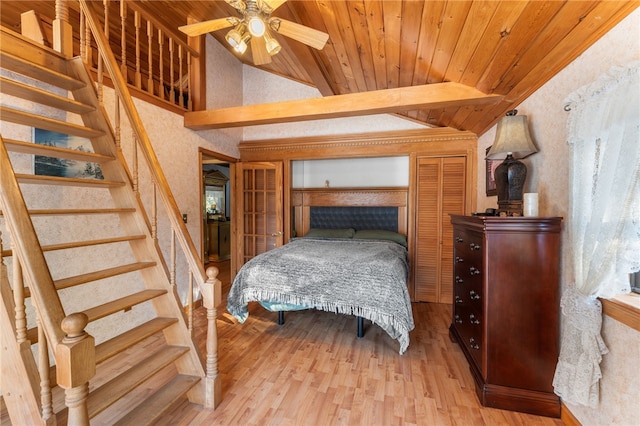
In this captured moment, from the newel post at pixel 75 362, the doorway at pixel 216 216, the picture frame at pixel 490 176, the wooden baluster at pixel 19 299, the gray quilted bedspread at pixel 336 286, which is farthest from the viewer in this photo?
the doorway at pixel 216 216

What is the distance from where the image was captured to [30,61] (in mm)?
1780

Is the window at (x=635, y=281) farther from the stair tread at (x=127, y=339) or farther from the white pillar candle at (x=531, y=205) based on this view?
the stair tread at (x=127, y=339)

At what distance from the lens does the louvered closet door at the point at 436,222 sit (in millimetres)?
3670

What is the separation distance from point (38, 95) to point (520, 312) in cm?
332

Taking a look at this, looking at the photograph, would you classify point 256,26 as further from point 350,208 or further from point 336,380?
point 350,208

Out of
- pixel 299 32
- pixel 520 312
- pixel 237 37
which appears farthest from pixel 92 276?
pixel 520 312

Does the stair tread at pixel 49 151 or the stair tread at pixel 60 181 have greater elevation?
the stair tread at pixel 49 151

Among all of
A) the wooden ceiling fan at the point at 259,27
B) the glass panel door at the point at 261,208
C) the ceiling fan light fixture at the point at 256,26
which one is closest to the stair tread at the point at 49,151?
the wooden ceiling fan at the point at 259,27

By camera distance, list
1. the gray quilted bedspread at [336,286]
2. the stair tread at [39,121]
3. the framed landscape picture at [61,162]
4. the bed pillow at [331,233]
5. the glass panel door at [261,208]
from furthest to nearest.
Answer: the glass panel door at [261,208], the bed pillow at [331,233], the gray quilted bedspread at [336,286], the framed landscape picture at [61,162], the stair tread at [39,121]

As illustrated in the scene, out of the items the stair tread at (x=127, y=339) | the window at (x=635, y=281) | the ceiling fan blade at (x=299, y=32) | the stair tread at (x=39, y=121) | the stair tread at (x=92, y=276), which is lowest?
the stair tread at (x=127, y=339)

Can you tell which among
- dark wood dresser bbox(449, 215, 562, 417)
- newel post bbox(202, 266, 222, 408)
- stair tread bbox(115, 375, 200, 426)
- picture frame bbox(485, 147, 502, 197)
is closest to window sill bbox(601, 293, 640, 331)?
dark wood dresser bbox(449, 215, 562, 417)

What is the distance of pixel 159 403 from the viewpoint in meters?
1.57

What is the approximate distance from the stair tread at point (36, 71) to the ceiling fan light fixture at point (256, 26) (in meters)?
1.33

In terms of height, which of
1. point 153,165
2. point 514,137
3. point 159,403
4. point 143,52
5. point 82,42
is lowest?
point 159,403
